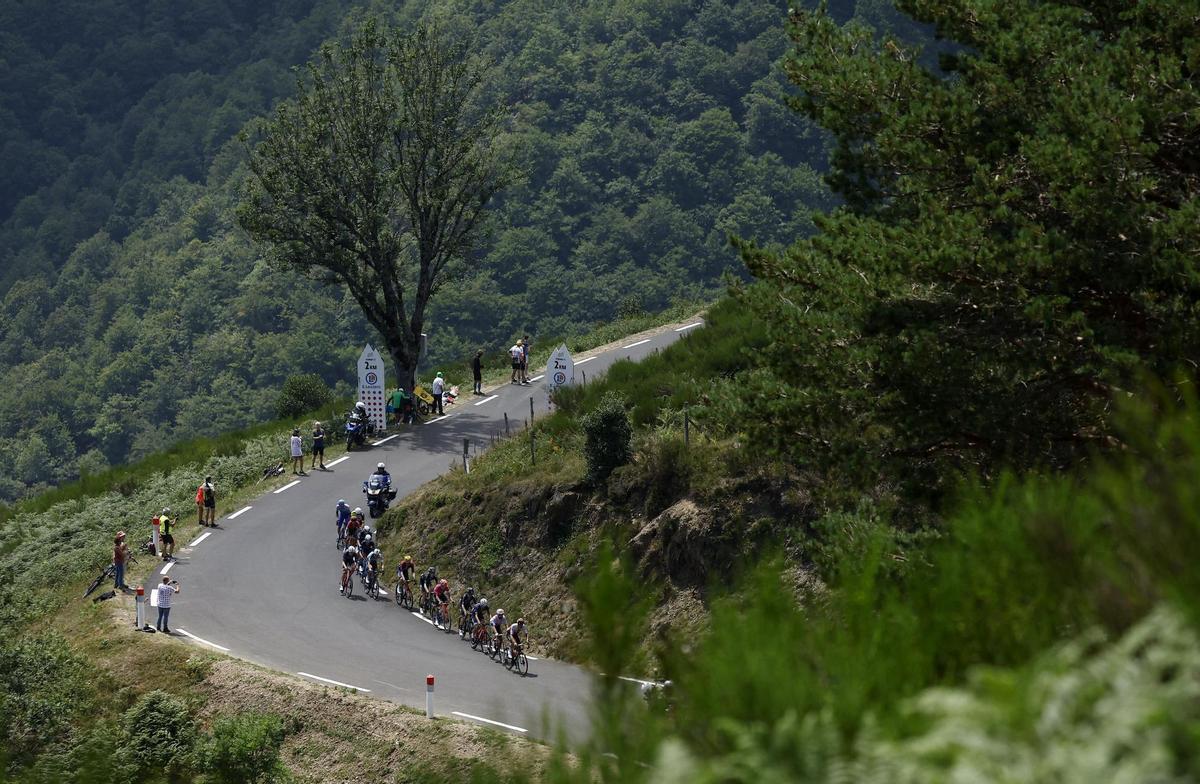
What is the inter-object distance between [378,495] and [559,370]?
574 cm

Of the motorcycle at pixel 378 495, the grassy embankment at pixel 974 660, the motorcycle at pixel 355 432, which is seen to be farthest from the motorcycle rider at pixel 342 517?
the grassy embankment at pixel 974 660

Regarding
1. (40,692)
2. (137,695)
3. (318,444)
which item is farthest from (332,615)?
(318,444)

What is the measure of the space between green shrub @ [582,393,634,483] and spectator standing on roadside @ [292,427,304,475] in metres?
10.9

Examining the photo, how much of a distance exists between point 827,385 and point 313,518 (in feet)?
71.7

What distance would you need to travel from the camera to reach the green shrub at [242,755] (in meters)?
22.9

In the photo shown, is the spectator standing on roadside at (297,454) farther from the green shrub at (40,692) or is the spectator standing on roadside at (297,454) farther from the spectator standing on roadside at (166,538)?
the green shrub at (40,692)

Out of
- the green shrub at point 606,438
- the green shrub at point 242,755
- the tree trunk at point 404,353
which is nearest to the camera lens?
the green shrub at point 242,755

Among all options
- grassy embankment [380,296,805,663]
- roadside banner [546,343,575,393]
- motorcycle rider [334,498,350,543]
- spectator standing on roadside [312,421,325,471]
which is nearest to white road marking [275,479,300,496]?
spectator standing on roadside [312,421,325,471]

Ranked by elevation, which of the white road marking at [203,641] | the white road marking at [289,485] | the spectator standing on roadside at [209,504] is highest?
the spectator standing on roadside at [209,504]

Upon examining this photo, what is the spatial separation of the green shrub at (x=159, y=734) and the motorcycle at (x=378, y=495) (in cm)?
1043

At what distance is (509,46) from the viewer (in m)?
134

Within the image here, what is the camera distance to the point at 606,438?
1236 inches

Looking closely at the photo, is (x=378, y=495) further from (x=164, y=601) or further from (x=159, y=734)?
(x=159, y=734)

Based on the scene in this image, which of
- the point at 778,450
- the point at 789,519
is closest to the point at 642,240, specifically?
the point at 789,519
